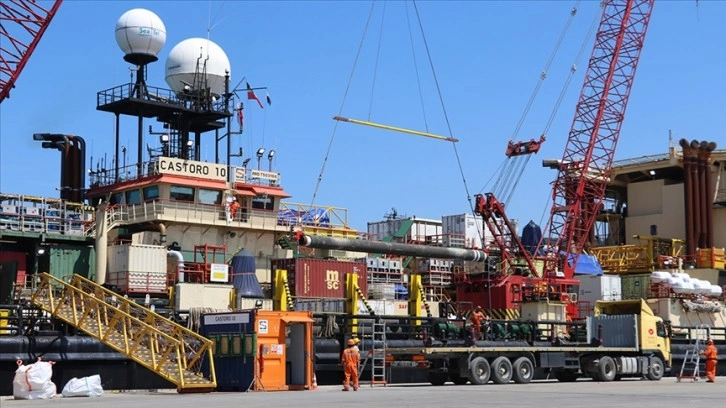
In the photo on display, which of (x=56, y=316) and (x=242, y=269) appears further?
(x=242, y=269)

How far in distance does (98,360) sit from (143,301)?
43.9 feet

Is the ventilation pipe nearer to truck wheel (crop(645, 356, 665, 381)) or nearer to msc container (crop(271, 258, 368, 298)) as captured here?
msc container (crop(271, 258, 368, 298))

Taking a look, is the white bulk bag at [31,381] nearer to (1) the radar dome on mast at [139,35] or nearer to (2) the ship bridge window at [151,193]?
(2) the ship bridge window at [151,193]

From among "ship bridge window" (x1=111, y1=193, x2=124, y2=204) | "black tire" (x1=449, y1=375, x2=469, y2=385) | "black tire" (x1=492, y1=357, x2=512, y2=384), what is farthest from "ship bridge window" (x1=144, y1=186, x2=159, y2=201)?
"black tire" (x1=492, y1=357, x2=512, y2=384)

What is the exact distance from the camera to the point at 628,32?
73125 millimetres

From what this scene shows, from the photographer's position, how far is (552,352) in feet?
120

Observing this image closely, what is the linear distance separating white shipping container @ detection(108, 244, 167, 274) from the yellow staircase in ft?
42.2

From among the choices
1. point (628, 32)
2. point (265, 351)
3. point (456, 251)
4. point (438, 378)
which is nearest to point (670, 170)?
point (628, 32)

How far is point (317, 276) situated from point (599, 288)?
21.5 metres

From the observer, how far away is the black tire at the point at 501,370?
113 feet

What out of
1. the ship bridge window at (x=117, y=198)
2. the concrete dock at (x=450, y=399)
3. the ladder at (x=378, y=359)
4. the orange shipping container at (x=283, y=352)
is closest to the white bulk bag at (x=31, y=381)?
the concrete dock at (x=450, y=399)

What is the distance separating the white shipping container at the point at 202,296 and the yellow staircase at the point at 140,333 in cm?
1131

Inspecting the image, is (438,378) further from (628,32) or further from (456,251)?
(628,32)

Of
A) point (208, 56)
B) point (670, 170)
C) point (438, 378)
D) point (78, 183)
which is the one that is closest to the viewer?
point (438, 378)
